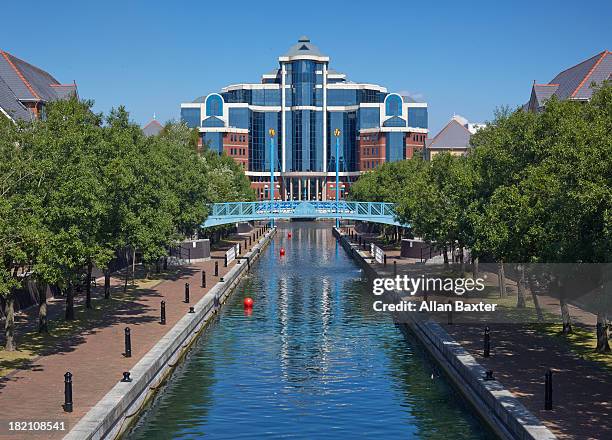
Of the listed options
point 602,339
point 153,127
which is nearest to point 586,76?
point 602,339

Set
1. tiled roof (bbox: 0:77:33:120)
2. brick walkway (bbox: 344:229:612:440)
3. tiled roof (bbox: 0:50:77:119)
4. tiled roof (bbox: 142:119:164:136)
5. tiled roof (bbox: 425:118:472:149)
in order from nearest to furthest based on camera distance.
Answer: brick walkway (bbox: 344:229:612:440), tiled roof (bbox: 0:77:33:120), tiled roof (bbox: 0:50:77:119), tiled roof (bbox: 425:118:472:149), tiled roof (bbox: 142:119:164:136)

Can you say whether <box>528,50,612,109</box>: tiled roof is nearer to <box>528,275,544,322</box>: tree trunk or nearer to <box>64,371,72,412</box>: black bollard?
<box>528,275,544,322</box>: tree trunk

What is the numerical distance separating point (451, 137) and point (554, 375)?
438ft

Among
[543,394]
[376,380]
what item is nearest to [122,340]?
[376,380]

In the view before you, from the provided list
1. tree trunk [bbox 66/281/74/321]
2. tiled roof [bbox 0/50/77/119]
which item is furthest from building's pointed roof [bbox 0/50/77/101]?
tree trunk [bbox 66/281/74/321]

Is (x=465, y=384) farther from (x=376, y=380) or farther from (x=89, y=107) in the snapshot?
(x=89, y=107)

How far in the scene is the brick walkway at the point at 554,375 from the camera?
21.9 m

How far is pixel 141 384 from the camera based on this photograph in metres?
26.9

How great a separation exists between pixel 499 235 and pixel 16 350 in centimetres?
1885

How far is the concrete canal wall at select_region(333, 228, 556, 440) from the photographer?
21.6 metres

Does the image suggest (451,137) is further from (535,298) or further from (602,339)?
(602,339)

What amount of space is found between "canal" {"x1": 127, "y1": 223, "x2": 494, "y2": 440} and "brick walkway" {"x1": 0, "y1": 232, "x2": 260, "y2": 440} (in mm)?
1750

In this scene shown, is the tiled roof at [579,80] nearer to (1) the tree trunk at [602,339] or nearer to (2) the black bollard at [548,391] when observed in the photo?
(1) the tree trunk at [602,339]

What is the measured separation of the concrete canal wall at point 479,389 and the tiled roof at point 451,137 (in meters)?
117
